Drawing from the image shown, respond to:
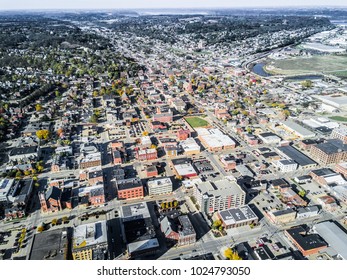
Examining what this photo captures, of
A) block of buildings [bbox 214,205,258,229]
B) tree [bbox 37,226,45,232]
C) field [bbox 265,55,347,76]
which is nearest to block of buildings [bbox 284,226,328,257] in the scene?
block of buildings [bbox 214,205,258,229]

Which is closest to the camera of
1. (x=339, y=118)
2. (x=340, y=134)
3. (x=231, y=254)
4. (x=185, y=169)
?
(x=231, y=254)

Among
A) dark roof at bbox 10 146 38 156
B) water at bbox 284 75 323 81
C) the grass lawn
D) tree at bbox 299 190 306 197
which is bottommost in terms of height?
tree at bbox 299 190 306 197

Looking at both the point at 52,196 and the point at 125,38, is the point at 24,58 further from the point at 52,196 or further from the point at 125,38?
the point at 52,196

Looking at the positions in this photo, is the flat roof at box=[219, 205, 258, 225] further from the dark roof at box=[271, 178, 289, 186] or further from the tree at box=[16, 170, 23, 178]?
the tree at box=[16, 170, 23, 178]

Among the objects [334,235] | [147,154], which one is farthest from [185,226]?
[147,154]

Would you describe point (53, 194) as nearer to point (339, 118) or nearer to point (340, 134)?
point (340, 134)

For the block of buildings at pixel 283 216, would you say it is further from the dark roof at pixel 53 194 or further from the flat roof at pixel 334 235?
the dark roof at pixel 53 194

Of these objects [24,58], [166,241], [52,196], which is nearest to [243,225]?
[166,241]
